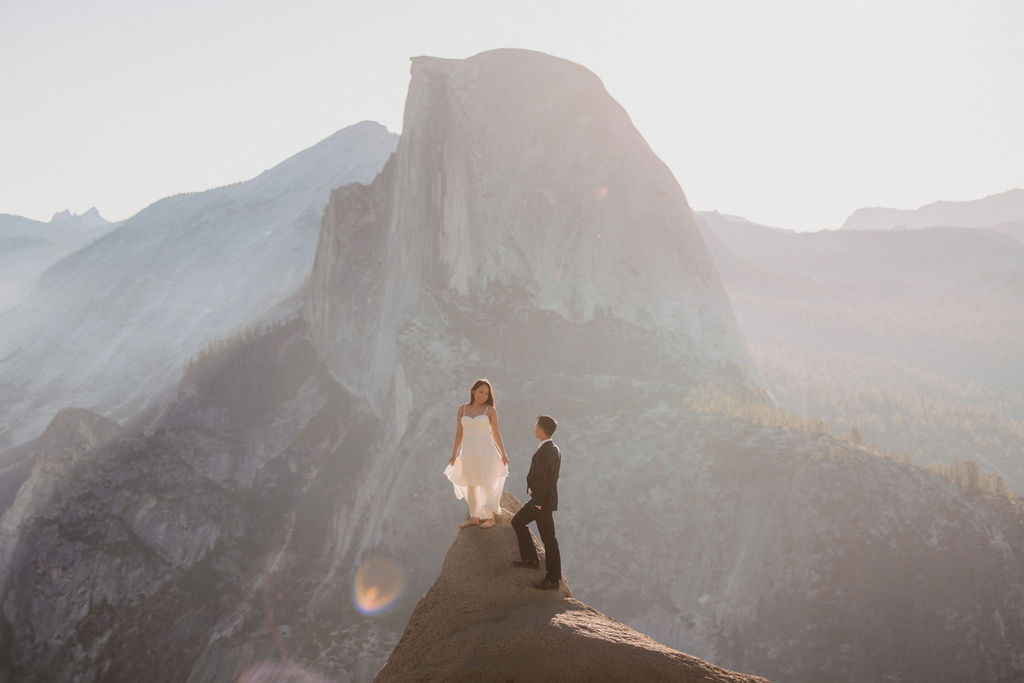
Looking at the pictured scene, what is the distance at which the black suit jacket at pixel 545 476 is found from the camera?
267 inches

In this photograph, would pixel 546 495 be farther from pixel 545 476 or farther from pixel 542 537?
pixel 542 537

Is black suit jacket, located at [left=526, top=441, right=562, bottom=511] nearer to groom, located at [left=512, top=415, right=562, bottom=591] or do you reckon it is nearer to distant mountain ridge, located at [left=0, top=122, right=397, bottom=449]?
groom, located at [left=512, top=415, right=562, bottom=591]

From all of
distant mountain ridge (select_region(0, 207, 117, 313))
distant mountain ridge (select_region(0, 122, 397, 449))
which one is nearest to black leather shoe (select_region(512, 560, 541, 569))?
distant mountain ridge (select_region(0, 122, 397, 449))

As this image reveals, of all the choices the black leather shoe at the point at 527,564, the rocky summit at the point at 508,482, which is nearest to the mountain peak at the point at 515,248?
the rocky summit at the point at 508,482

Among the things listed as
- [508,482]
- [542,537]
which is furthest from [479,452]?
[508,482]

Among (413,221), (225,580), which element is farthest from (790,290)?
(225,580)

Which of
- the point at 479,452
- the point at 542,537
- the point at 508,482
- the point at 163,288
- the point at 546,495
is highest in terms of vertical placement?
the point at 163,288

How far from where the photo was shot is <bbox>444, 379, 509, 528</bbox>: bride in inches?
304

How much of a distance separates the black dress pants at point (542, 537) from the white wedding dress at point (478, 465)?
74cm

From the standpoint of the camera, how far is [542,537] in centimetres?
679

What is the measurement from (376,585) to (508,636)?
22958 mm

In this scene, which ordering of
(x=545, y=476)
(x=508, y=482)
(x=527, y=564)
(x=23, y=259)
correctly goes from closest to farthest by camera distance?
(x=545, y=476) → (x=527, y=564) → (x=508, y=482) → (x=23, y=259)

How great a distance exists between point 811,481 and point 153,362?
84.5m

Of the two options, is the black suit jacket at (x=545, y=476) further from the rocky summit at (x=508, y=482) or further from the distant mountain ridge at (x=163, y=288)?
the distant mountain ridge at (x=163, y=288)
